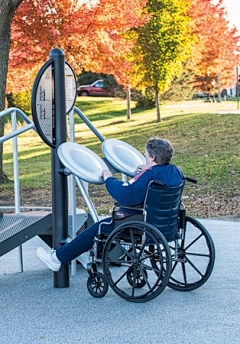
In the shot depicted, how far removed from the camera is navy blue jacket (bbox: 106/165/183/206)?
17.9 ft

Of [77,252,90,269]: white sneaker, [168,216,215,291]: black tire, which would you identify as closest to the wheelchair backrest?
[168,216,215,291]: black tire

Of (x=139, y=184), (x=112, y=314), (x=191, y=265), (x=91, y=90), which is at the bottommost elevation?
(x=112, y=314)

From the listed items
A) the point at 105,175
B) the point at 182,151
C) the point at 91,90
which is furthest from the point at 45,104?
the point at 91,90

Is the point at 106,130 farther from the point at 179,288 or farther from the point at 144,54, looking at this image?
the point at 179,288

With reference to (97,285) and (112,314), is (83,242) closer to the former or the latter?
(97,285)

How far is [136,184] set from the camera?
5457mm

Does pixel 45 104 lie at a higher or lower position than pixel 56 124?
higher

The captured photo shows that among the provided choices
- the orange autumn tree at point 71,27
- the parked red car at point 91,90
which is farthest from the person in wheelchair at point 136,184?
the parked red car at point 91,90

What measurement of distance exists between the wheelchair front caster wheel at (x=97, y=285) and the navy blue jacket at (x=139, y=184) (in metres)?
0.64

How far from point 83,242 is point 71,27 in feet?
54.7

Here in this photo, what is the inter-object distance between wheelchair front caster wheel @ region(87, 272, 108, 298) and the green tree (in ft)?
71.7

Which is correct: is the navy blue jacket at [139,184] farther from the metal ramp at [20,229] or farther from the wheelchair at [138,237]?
the metal ramp at [20,229]

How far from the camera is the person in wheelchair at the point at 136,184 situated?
18.0ft

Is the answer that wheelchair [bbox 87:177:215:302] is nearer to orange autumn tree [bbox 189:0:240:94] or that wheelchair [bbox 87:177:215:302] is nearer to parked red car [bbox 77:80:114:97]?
orange autumn tree [bbox 189:0:240:94]
